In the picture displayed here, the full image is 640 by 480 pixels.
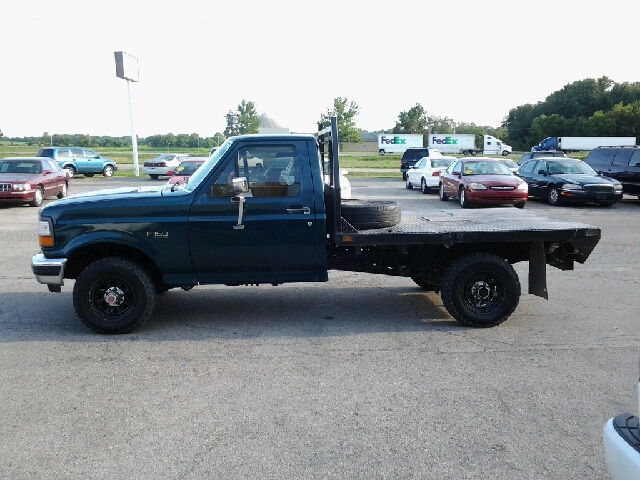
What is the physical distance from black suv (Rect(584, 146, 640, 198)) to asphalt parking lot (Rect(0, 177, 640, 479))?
13.2m

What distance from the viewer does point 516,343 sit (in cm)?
576

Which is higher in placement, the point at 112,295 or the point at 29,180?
the point at 29,180

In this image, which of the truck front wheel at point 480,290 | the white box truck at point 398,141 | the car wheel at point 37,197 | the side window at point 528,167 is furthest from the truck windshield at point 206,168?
the white box truck at point 398,141

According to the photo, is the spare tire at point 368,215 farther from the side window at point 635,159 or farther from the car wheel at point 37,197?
the side window at point 635,159

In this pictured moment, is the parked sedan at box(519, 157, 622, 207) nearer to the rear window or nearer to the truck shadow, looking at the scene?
the rear window

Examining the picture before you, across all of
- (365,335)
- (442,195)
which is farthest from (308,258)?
(442,195)

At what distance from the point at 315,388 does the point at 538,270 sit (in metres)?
3.10

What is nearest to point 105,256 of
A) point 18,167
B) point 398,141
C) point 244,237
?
point 244,237

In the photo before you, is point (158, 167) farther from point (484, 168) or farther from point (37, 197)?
point (484, 168)

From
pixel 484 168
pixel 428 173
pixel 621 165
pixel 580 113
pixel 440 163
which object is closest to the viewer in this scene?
pixel 484 168

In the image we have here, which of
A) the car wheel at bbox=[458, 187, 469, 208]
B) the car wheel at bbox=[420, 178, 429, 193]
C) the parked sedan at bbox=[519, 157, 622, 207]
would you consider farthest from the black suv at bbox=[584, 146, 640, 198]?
the car wheel at bbox=[420, 178, 429, 193]

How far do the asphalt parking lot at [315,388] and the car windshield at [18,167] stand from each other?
12531 millimetres

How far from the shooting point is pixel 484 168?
1853cm

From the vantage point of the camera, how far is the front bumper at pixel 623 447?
227 cm
